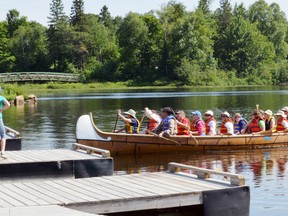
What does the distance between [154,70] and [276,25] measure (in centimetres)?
2597

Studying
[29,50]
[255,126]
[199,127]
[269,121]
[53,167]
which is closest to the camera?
[53,167]

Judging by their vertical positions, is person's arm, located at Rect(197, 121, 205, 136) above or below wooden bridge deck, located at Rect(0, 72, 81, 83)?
below

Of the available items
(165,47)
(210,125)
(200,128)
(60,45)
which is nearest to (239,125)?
(210,125)

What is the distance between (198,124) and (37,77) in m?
74.5

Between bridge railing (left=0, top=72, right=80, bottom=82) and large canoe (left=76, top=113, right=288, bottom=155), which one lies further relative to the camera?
bridge railing (left=0, top=72, right=80, bottom=82)

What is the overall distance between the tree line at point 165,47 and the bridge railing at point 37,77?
2359mm

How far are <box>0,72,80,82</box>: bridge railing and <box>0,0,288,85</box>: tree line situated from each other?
7.74 feet

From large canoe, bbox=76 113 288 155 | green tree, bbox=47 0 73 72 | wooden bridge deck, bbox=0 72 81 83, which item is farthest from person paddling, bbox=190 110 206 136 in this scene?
green tree, bbox=47 0 73 72

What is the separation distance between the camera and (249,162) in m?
19.9

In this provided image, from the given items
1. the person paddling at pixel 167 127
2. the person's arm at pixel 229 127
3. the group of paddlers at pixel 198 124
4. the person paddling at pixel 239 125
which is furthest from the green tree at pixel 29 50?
the person paddling at pixel 167 127

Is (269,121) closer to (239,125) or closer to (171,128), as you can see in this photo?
(239,125)

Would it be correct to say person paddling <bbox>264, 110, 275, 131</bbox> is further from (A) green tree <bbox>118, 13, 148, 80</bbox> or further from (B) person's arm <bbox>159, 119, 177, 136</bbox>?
(A) green tree <bbox>118, 13, 148, 80</bbox>

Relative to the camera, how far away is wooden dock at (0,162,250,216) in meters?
9.61

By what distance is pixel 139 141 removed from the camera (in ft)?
69.4
